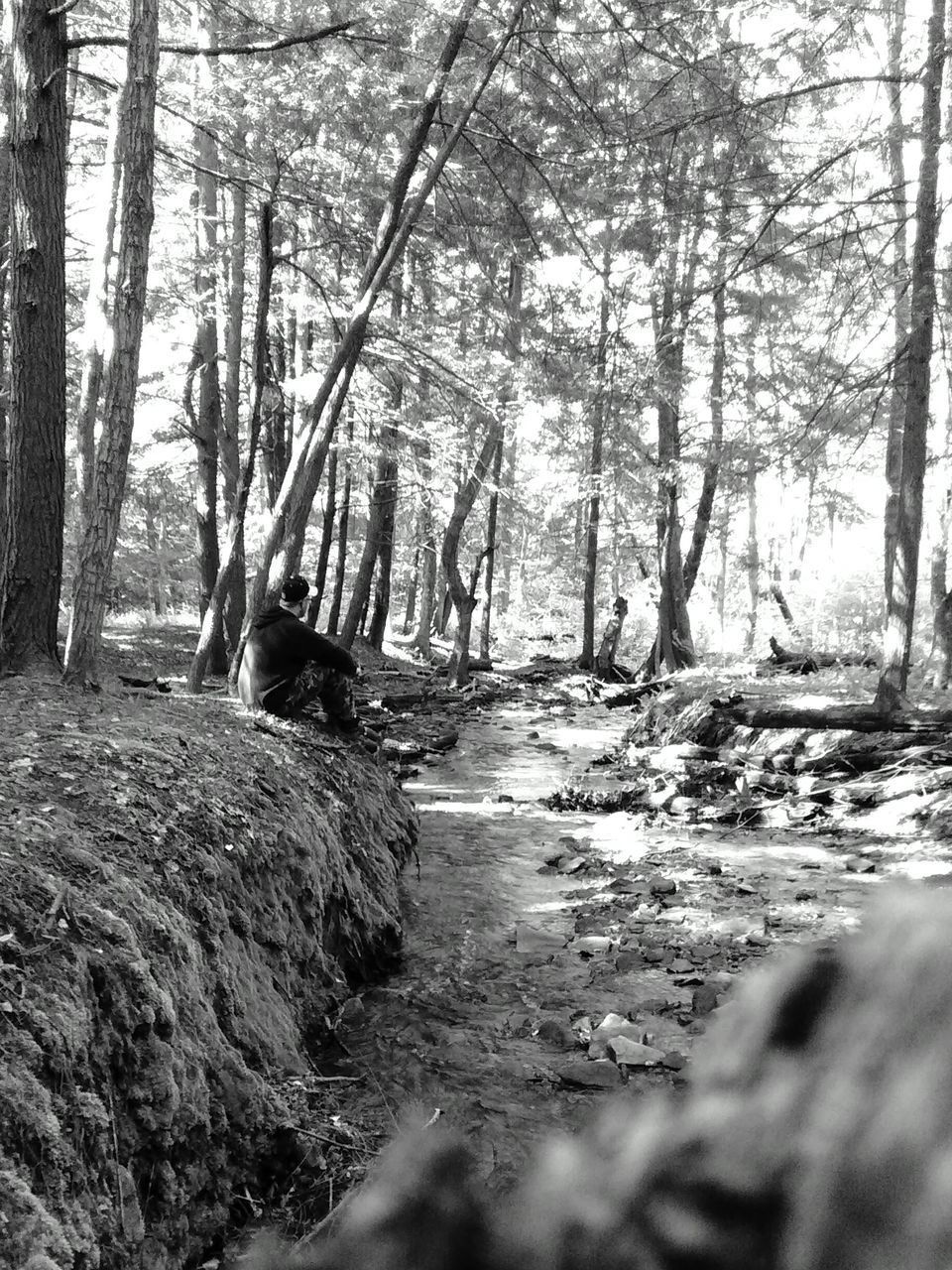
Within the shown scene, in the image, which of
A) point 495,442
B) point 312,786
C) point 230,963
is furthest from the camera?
point 495,442

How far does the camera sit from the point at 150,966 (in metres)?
2.85

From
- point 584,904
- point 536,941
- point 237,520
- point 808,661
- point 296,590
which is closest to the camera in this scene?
point 536,941

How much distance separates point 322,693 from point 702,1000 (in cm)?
387

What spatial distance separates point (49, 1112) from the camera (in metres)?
2.09

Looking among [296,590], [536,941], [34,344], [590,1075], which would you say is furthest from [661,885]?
[34,344]

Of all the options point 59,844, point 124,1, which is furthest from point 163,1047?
point 124,1

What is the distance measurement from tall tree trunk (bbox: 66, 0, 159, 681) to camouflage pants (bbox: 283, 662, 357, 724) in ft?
5.04

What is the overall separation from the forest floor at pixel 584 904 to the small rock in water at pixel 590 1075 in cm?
1

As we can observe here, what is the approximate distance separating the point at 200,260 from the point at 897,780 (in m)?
13.9

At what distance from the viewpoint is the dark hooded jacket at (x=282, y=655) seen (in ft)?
22.7

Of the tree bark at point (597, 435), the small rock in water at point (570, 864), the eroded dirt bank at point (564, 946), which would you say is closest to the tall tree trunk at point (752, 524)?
the tree bark at point (597, 435)

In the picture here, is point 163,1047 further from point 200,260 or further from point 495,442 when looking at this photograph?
point 495,442

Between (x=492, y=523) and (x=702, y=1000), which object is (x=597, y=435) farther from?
(x=702, y=1000)

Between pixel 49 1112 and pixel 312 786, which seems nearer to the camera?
pixel 49 1112
